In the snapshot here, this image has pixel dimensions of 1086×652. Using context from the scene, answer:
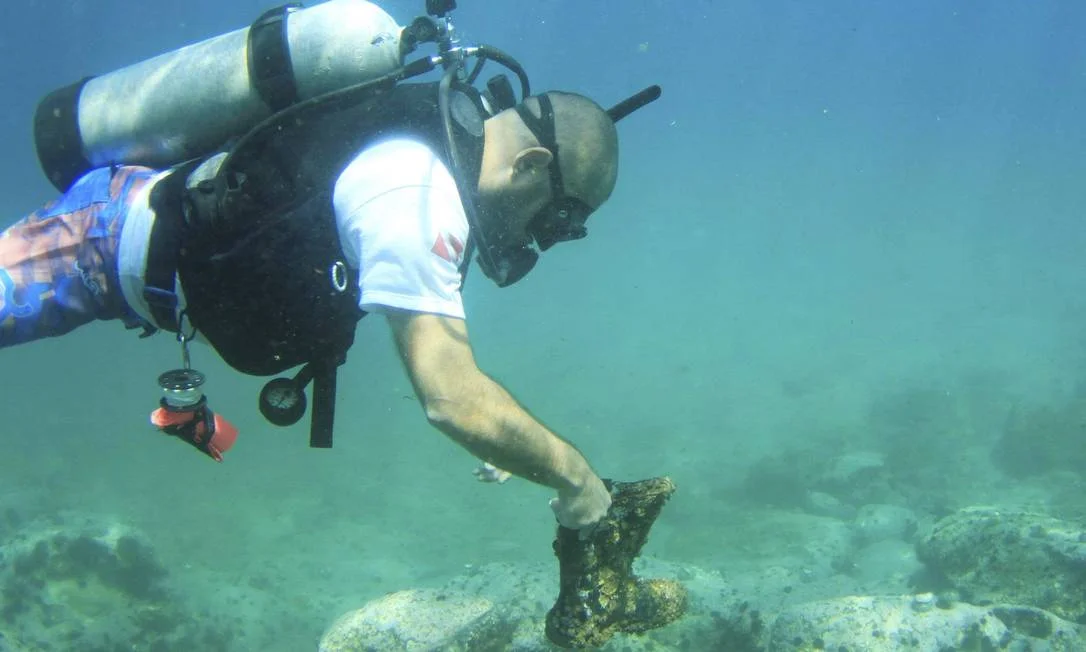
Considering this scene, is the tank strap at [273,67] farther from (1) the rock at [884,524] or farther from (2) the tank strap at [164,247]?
(1) the rock at [884,524]

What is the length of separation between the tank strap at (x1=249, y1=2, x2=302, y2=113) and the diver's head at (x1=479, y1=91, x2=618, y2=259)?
3.00 feet

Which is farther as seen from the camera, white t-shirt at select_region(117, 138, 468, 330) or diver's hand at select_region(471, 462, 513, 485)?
diver's hand at select_region(471, 462, 513, 485)

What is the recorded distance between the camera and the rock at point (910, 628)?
559 cm

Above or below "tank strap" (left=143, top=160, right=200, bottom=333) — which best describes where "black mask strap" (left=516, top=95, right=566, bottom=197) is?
above

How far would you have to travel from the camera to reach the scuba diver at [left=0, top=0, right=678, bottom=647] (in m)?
2.11

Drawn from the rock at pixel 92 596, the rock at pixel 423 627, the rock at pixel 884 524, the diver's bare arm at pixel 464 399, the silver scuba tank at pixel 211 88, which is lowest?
A: the rock at pixel 92 596

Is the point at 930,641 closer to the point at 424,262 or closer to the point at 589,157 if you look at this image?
the point at 589,157

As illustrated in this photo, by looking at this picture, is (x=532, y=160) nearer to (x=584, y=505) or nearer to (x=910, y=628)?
(x=584, y=505)

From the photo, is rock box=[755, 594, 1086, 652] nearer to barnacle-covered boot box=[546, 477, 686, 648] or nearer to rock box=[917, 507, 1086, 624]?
rock box=[917, 507, 1086, 624]

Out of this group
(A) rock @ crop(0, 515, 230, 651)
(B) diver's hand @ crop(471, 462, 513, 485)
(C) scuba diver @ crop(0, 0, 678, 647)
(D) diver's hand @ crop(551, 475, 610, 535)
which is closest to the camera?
(C) scuba diver @ crop(0, 0, 678, 647)

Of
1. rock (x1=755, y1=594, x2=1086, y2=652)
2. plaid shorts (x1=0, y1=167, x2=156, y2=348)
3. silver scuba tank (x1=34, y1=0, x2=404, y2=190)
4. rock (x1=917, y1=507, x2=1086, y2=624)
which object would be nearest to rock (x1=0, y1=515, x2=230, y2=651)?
rock (x1=755, y1=594, x2=1086, y2=652)

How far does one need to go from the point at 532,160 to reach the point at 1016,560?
25.6 ft

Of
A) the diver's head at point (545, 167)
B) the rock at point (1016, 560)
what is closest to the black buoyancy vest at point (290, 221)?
the diver's head at point (545, 167)

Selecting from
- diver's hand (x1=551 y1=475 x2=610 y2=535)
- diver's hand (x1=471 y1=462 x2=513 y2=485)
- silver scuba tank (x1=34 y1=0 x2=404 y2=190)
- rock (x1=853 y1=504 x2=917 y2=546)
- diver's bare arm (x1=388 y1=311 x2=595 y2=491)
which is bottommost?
rock (x1=853 y1=504 x2=917 y2=546)
